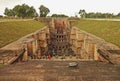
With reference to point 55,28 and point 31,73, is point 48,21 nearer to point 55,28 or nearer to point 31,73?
point 55,28

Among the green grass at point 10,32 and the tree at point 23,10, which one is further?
the tree at point 23,10

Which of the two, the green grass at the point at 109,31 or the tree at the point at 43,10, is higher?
the tree at the point at 43,10

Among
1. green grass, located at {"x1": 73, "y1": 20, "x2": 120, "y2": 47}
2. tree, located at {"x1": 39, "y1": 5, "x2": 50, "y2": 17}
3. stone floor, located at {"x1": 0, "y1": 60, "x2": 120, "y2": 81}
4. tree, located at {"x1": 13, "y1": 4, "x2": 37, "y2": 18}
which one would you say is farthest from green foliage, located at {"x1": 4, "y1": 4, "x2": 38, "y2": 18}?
stone floor, located at {"x1": 0, "y1": 60, "x2": 120, "y2": 81}

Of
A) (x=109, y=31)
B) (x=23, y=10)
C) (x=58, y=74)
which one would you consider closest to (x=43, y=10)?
(x=23, y=10)

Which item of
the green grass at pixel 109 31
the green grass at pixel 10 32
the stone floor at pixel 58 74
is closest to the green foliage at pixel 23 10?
the green grass at pixel 10 32

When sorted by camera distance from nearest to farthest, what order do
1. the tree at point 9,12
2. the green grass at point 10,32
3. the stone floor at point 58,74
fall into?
the stone floor at point 58,74 → the green grass at point 10,32 → the tree at point 9,12

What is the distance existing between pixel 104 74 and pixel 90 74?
1.84 ft

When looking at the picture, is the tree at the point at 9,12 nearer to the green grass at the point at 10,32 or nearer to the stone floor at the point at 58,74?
the green grass at the point at 10,32

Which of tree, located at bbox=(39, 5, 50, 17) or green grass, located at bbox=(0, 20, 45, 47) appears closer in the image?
green grass, located at bbox=(0, 20, 45, 47)

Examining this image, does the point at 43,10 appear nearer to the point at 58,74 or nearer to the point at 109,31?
the point at 109,31

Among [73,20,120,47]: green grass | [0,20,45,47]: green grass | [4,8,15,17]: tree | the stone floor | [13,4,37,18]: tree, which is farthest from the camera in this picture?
[4,8,15,17]: tree

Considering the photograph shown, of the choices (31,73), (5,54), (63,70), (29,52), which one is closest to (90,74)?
(63,70)

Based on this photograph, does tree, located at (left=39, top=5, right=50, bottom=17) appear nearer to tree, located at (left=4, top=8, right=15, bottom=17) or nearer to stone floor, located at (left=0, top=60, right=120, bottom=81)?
tree, located at (left=4, top=8, right=15, bottom=17)

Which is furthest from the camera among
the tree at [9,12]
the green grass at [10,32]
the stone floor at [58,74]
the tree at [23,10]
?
the tree at [9,12]
